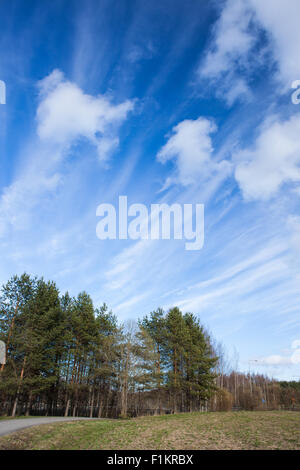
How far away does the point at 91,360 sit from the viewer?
32844 mm

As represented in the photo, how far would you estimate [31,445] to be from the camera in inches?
503

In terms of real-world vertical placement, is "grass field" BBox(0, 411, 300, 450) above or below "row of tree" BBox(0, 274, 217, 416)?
below

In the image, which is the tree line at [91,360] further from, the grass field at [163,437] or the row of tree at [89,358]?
the grass field at [163,437]

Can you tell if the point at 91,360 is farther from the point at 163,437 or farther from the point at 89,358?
the point at 163,437

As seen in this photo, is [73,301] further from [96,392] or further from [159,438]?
[159,438]

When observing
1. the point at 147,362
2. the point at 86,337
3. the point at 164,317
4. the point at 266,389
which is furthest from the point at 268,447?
the point at 266,389

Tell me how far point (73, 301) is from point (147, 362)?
37.6ft

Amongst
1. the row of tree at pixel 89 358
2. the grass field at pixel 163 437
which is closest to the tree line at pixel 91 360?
the row of tree at pixel 89 358

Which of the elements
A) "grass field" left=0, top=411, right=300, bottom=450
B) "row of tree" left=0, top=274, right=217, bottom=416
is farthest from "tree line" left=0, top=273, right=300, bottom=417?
"grass field" left=0, top=411, right=300, bottom=450

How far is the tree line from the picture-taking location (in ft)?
88.3

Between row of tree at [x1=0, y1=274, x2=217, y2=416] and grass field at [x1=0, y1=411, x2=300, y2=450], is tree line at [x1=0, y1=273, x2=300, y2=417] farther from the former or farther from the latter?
grass field at [x1=0, y1=411, x2=300, y2=450]

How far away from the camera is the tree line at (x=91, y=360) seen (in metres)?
26.9

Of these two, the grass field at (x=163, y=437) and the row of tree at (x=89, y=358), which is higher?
the row of tree at (x=89, y=358)

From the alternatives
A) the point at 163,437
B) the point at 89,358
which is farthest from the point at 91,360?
the point at 163,437
